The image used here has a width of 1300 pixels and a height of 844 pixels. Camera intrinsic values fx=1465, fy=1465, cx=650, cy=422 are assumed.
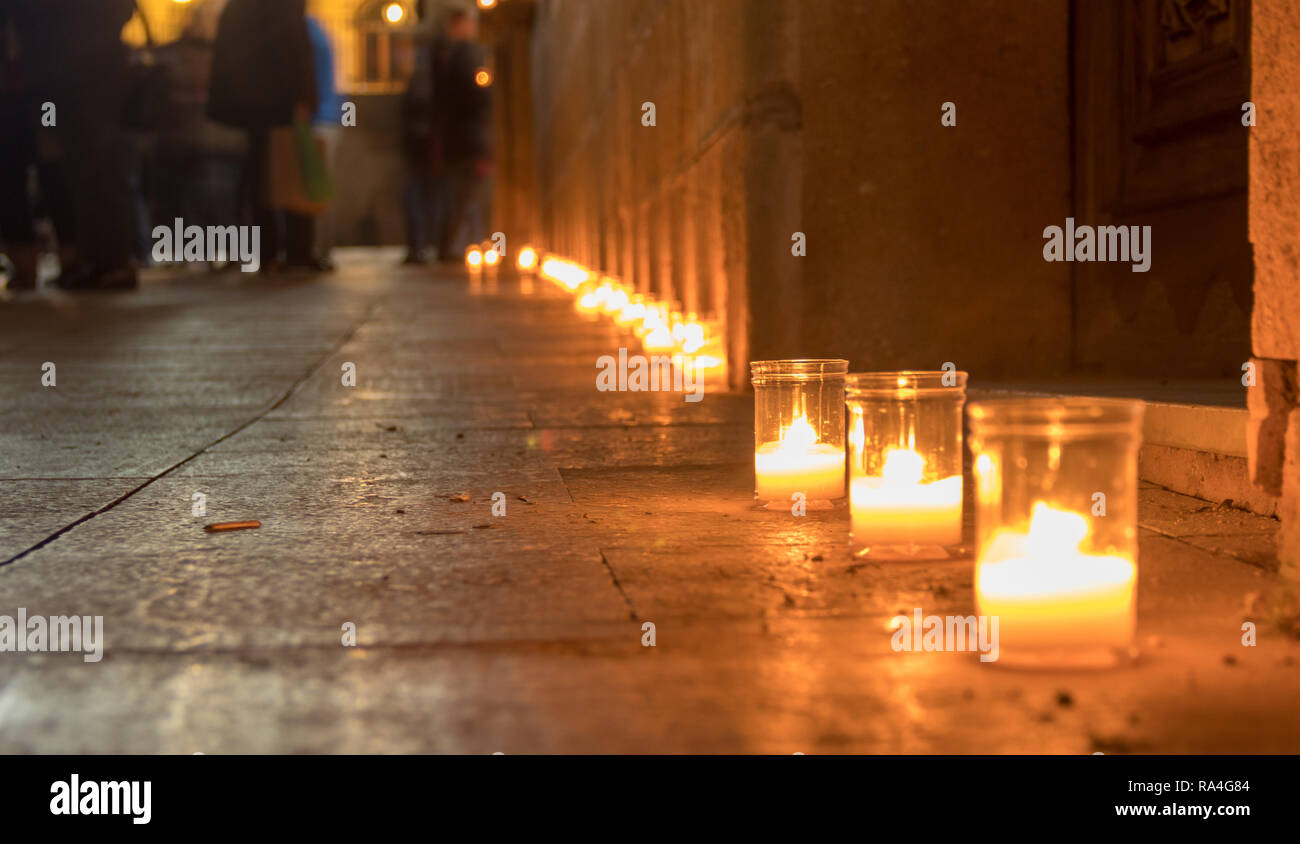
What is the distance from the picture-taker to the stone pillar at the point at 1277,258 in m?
3.03

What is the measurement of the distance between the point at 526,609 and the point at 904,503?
92 cm

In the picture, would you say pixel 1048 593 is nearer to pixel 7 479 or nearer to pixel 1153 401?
pixel 1153 401

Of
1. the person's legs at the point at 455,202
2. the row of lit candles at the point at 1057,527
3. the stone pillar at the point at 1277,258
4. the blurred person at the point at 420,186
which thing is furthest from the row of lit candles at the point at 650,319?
the person's legs at the point at 455,202

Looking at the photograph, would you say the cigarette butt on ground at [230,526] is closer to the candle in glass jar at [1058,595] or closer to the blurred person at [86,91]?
the candle in glass jar at [1058,595]

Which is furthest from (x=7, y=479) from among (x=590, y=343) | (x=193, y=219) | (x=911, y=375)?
(x=193, y=219)

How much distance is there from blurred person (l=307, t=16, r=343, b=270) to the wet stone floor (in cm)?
1501

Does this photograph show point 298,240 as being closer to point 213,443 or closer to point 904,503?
point 213,443

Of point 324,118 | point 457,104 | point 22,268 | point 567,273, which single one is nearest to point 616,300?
point 567,273

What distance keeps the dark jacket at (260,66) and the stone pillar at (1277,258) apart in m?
17.1

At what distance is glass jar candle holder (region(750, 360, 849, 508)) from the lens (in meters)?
3.99

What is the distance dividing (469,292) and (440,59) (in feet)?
37.3

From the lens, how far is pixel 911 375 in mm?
3275

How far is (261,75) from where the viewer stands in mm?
18703
